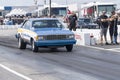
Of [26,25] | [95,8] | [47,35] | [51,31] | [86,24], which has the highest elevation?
[95,8]

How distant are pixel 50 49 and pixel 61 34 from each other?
6.77 ft

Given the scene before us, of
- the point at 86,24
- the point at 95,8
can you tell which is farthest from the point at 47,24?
the point at 95,8

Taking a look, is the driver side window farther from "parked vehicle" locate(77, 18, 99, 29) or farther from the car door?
"parked vehicle" locate(77, 18, 99, 29)

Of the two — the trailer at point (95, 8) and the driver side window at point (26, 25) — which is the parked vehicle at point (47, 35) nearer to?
the driver side window at point (26, 25)

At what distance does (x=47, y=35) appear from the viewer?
1977 centimetres

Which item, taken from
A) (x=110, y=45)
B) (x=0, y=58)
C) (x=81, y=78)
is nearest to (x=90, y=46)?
(x=110, y=45)

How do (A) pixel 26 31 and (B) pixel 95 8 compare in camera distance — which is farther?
(B) pixel 95 8

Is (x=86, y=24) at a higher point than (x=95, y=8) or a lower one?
lower

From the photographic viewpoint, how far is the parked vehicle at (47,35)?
1973 cm

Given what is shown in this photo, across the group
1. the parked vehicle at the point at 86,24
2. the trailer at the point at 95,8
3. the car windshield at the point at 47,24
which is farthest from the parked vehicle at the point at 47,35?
the trailer at the point at 95,8

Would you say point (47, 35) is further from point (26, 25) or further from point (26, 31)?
point (26, 25)

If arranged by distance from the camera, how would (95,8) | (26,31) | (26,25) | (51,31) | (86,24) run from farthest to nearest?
(95,8) → (86,24) → (26,25) → (26,31) → (51,31)

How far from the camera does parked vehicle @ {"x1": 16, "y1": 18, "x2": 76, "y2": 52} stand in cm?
1973

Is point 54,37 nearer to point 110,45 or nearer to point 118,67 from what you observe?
point 110,45
